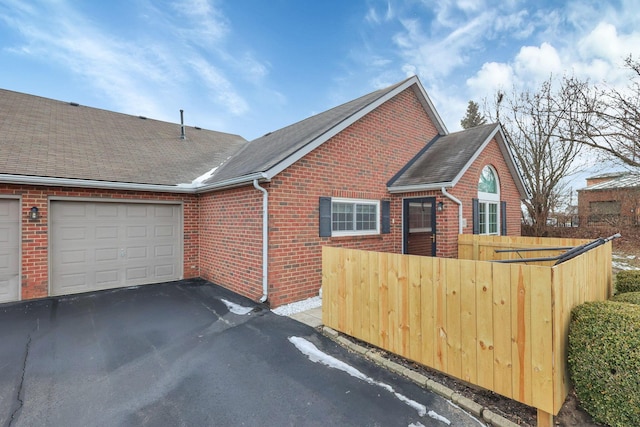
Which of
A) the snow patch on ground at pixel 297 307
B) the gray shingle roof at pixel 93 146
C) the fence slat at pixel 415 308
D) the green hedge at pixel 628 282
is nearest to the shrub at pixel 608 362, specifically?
the fence slat at pixel 415 308

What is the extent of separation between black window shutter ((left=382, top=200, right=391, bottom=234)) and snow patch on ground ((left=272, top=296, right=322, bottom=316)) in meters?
3.03

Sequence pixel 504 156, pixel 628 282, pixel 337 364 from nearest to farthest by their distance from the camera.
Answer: pixel 337 364 < pixel 628 282 < pixel 504 156

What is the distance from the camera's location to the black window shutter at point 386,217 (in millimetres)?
8328

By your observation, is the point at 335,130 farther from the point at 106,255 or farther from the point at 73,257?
the point at 73,257

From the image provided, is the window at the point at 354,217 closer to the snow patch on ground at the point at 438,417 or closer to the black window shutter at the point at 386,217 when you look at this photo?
the black window shutter at the point at 386,217

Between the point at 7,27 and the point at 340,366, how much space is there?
13.4 m

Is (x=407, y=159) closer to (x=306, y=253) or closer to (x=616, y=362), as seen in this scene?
(x=306, y=253)

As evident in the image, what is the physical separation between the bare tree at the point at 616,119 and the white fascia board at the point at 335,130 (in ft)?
34.1

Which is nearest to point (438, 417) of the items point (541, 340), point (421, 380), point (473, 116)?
point (421, 380)

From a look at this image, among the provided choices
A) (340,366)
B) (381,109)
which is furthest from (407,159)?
(340,366)

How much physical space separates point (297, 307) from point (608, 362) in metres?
4.60

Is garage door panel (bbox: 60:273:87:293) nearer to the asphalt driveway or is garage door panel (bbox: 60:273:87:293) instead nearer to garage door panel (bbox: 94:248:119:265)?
garage door panel (bbox: 94:248:119:265)

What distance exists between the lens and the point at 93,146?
8.32 meters

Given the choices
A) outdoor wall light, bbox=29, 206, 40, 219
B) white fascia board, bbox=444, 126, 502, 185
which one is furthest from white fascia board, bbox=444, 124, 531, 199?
outdoor wall light, bbox=29, 206, 40, 219
